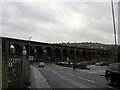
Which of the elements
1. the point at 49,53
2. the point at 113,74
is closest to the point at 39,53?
the point at 49,53

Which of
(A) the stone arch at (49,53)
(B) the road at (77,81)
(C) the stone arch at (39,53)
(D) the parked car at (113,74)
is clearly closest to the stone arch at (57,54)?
(A) the stone arch at (49,53)

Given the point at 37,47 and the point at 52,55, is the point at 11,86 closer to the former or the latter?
the point at 37,47

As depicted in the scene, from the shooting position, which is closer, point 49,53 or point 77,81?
point 77,81

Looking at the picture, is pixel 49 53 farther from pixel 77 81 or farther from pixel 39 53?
pixel 77 81

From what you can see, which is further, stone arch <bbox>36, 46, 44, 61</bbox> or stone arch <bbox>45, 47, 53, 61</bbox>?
stone arch <bbox>45, 47, 53, 61</bbox>

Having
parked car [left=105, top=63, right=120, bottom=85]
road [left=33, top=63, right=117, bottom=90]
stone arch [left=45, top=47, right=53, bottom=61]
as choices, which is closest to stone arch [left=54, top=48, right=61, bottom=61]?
stone arch [left=45, top=47, right=53, bottom=61]

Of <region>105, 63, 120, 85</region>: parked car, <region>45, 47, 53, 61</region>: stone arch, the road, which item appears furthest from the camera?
<region>45, 47, 53, 61</region>: stone arch

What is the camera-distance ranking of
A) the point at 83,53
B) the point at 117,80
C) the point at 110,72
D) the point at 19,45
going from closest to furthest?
1. the point at 117,80
2. the point at 110,72
3. the point at 19,45
4. the point at 83,53

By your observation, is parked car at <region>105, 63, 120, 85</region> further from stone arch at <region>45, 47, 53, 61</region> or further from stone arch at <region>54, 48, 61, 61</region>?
stone arch at <region>54, 48, 61, 61</region>

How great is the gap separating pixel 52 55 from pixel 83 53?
30.5 metres

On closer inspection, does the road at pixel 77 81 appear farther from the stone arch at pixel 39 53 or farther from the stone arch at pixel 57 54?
the stone arch at pixel 57 54

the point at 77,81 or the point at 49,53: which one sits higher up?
the point at 49,53

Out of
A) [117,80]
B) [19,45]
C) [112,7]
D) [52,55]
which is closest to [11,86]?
[117,80]

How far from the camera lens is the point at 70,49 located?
6265 inches
